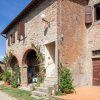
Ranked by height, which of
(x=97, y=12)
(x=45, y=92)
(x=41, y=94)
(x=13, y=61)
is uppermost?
(x=97, y=12)

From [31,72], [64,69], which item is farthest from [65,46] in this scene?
[31,72]

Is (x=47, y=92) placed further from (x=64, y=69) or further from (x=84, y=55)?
(x=84, y=55)

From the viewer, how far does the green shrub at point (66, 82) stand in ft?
43.3

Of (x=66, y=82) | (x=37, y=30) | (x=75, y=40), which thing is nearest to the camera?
(x=66, y=82)

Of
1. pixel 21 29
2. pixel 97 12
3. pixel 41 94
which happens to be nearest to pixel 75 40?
pixel 97 12

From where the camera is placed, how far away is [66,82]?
13359mm

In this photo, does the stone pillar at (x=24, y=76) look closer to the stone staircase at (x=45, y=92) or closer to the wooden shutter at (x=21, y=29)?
the wooden shutter at (x=21, y=29)

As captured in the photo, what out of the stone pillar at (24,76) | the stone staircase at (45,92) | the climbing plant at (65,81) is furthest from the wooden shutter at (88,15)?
the stone pillar at (24,76)

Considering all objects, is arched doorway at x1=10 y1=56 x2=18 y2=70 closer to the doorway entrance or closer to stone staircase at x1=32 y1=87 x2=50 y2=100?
the doorway entrance

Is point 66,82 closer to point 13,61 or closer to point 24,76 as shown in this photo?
point 24,76

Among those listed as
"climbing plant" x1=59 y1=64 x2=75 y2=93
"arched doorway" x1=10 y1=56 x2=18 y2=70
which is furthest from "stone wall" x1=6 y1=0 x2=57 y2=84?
"climbing plant" x1=59 y1=64 x2=75 y2=93

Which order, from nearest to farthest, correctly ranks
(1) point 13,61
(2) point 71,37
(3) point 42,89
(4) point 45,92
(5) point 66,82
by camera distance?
1. (4) point 45,92
2. (5) point 66,82
3. (3) point 42,89
4. (2) point 71,37
5. (1) point 13,61

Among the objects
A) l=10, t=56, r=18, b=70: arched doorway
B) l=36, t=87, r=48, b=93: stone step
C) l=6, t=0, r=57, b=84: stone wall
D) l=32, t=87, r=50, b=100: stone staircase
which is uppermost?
l=6, t=0, r=57, b=84: stone wall

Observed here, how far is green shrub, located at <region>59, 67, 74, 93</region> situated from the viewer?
1320 centimetres
